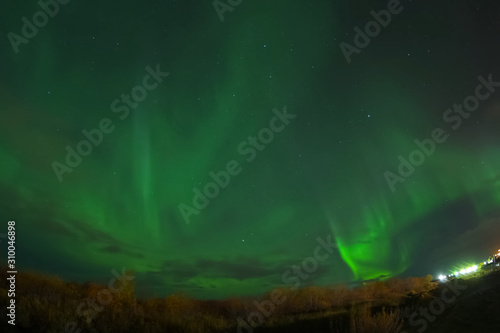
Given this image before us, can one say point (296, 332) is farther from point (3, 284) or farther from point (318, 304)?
point (3, 284)

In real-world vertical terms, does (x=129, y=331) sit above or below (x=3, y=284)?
below

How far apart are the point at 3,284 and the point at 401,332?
2152 centimetres

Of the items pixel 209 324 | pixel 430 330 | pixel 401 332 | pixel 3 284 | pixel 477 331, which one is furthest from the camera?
pixel 3 284

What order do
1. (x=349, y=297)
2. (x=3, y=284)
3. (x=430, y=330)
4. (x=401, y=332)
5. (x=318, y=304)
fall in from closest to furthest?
(x=430, y=330) → (x=401, y=332) → (x=3, y=284) → (x=318, y=304) → (x=349, y=297)

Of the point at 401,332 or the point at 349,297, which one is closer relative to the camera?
the point at 401,332

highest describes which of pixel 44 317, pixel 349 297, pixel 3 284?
pixel 3 284

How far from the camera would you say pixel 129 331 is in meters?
14.0

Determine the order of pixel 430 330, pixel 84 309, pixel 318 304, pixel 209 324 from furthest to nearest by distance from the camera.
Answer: pixel 318 304, pixel 209 324, pixel 84 309, pixel 430 330

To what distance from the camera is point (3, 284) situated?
19.8 m

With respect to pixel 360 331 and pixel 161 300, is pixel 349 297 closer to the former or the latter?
pixel 161 300

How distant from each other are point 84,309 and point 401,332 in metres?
13.5

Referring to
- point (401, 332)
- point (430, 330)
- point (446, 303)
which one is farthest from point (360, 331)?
point (446, 303)

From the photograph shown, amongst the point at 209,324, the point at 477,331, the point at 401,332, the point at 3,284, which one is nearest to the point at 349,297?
the point at 209,324

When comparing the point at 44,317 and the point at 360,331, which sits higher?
the point at 44,317
